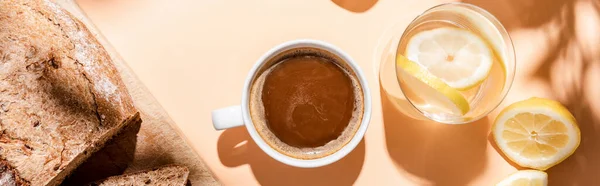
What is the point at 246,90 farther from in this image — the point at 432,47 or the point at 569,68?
the point at 569,68

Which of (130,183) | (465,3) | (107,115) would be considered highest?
(465,3)

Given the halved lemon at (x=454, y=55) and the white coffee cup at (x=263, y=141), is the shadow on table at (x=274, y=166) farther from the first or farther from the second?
the halved lemon at (x=454, y=55)

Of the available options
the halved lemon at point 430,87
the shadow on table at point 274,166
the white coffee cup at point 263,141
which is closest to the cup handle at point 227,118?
the white coffee cup at point 263,141

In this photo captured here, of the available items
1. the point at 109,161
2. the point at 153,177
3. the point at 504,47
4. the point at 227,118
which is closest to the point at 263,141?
the point at 227,118

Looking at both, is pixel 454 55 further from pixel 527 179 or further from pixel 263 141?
pixel 263 141

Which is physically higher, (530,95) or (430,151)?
(530,95)

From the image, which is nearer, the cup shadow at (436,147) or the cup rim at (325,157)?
the cup rim at (325,157)

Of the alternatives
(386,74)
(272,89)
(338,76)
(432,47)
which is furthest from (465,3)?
(272,89)

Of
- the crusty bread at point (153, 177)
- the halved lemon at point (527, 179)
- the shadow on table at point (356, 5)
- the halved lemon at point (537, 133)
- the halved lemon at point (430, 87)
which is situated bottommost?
the crusty bread at point (153, 177)
